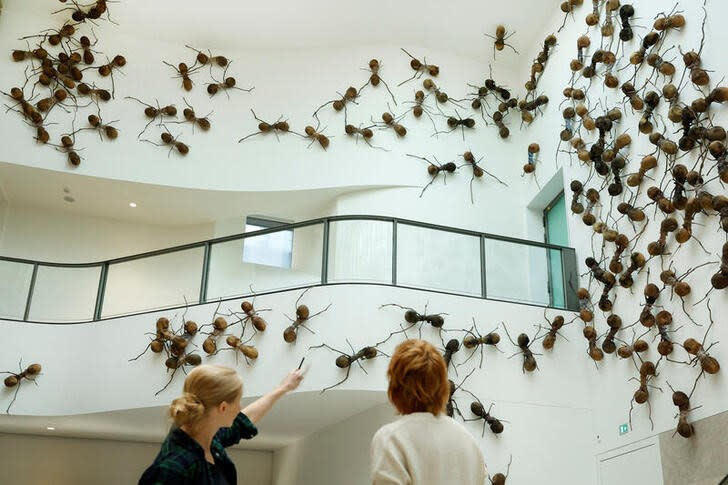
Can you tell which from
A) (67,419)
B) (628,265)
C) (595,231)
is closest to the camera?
(628,265)

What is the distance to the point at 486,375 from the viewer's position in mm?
7820

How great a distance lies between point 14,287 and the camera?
8.91 m

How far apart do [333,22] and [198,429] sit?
927cm

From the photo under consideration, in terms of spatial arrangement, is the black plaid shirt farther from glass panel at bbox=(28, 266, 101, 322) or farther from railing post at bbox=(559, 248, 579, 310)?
glass panel at bbox=(28, 266, 101, 322)

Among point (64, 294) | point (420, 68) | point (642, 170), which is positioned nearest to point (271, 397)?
point (642, 170)

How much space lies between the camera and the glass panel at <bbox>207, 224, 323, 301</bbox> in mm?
8148

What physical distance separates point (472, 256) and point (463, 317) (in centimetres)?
73

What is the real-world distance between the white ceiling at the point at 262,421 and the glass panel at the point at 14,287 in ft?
3.85

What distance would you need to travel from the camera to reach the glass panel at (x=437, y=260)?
26.6 ft

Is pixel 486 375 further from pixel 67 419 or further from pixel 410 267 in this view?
pixel 67 419

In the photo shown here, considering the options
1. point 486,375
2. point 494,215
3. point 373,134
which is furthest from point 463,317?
point 373,134

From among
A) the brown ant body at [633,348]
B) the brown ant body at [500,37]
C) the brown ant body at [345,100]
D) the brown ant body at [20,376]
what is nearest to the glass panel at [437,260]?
the brown ant body at [633,348]

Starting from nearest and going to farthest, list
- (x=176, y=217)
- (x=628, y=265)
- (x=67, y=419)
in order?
1. (x=628, y=265)
2. (x=67, y=419)
3. (x=176, y=217)

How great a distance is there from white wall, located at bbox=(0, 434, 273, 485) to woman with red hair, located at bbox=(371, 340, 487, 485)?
30.6ft
